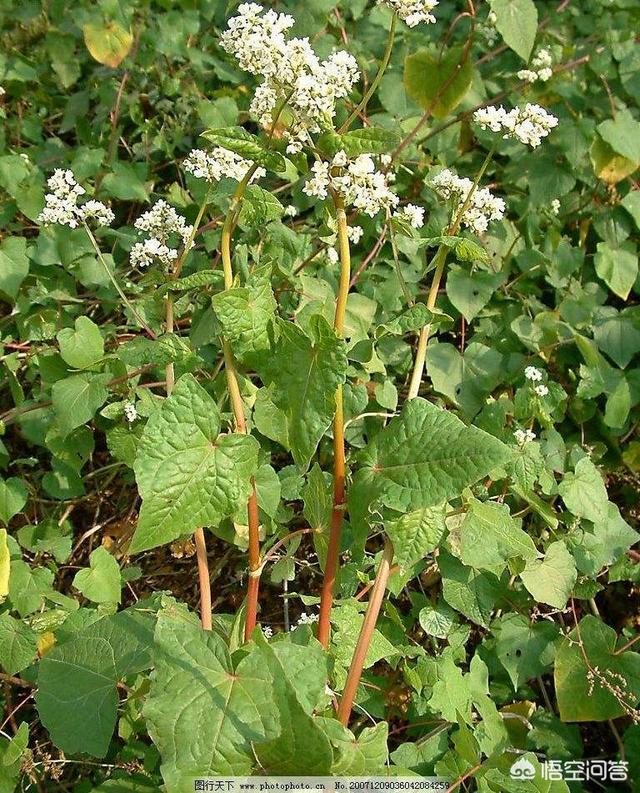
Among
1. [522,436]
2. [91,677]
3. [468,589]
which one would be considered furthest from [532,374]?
[91,677]

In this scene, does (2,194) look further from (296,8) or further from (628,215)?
(628,215)

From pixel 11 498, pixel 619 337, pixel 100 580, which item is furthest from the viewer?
pixel 619 337

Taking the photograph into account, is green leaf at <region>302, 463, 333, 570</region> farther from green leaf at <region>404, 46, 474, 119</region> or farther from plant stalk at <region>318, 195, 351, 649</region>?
green leaf at <region>404, 46, 474, 119</region>

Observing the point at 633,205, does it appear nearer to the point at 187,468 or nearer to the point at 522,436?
the point at 522,436

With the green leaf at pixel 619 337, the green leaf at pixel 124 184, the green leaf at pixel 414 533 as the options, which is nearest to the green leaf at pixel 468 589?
the green leaf at pixel 414 533

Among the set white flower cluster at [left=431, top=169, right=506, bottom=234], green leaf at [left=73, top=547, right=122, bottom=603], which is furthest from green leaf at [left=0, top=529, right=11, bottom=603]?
white flower cluster at [left=431, top=169, right=506, bottom=234]

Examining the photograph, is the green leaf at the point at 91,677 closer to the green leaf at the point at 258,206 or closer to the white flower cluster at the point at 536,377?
the green leaf at the point at 258,206
